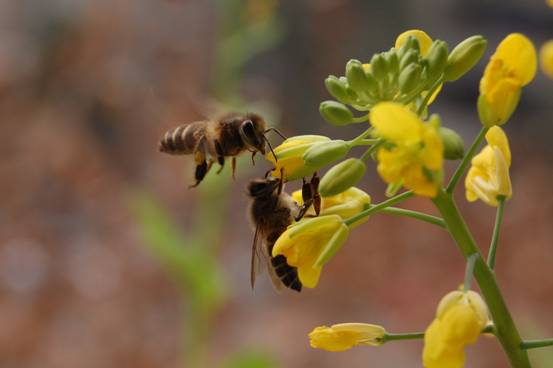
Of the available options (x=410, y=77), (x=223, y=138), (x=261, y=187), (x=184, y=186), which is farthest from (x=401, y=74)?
(x=184, y=186)

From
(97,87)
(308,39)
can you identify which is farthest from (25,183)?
(308,39)

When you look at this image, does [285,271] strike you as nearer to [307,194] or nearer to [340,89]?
[307,194]

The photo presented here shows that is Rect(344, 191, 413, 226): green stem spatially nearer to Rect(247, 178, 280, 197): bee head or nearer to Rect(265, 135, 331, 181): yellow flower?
Rect(265, 135, 331, 181): yellow flower

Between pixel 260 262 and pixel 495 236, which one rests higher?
pixel 495 236

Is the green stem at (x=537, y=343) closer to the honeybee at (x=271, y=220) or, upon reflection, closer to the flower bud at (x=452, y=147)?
the flower bud at (x=452, y=147)

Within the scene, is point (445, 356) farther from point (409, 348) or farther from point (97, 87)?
point (97, 87)

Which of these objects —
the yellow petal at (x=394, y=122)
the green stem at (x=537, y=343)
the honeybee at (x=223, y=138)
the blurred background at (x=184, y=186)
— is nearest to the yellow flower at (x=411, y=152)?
the yellow petal at (x=394, y=122)
